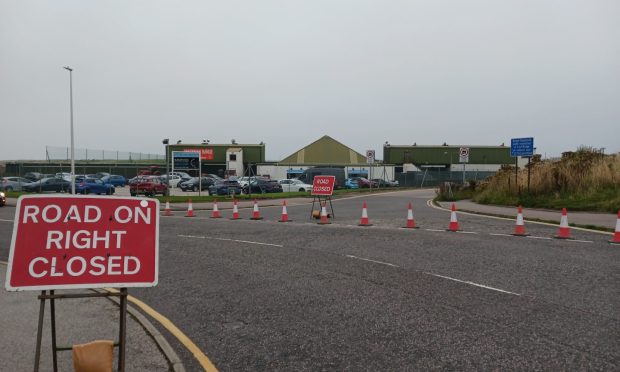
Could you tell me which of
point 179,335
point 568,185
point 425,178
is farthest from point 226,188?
point 425,178

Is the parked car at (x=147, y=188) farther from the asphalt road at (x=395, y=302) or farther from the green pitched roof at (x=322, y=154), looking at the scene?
the green pitched roof at (x=322, y=154)

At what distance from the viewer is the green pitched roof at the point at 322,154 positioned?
78625 mm

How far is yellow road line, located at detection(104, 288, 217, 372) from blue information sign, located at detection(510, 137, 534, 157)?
1912 centimetres

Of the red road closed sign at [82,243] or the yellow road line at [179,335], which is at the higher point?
the red road closed sign at [82,243]

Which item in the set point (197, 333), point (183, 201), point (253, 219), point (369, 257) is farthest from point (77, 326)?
point (183, 201)

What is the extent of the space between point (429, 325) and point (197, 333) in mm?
2538

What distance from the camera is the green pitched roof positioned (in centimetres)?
7862

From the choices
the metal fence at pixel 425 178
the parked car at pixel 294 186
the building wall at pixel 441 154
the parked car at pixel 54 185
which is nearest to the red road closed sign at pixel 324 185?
the parked car at pixel 294 186

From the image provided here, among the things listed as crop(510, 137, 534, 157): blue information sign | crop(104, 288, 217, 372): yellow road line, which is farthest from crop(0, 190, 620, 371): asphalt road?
crop(510, 137, 534, 157): blue information sign

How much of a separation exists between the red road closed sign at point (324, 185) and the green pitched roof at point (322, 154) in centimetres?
5832

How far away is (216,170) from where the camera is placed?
8044cm

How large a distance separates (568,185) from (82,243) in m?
21.8

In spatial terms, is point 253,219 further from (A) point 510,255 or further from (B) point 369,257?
(A) point 510,255

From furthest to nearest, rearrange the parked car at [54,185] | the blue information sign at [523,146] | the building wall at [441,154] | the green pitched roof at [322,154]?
the building wall at [441,154], the green pitched roof at [322,154], the parked car at [54,185], the blue information sign at [523,146]
